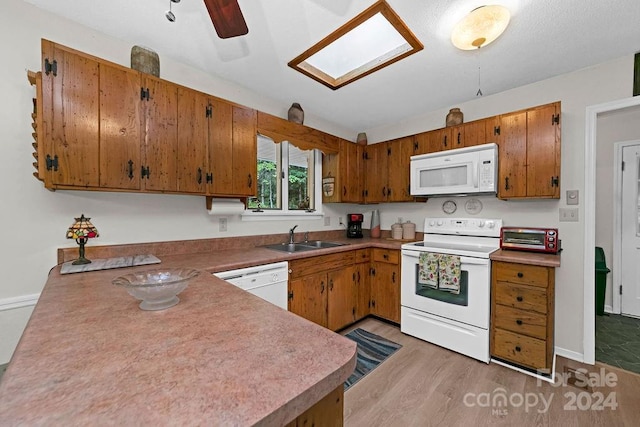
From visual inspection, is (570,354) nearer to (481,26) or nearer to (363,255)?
(363,255)

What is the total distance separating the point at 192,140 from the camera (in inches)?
77.5

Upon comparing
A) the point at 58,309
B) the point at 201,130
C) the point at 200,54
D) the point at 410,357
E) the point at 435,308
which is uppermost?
the point at 200,54

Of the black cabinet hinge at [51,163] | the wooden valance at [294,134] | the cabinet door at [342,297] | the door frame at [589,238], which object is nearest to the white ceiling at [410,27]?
the wooden valance at [294,134]

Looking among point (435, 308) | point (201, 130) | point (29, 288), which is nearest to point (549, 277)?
point (435, 308)

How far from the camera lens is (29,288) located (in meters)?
1.60

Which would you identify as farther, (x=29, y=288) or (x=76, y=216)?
(x=76, y=216)

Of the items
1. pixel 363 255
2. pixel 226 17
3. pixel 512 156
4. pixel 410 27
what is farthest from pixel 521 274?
pixel 226 17

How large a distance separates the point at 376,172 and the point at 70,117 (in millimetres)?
2875

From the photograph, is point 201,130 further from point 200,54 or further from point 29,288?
point 29,288

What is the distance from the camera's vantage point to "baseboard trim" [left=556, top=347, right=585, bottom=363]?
217 cm

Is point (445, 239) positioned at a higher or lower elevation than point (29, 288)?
higher

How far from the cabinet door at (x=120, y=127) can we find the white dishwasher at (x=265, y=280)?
0.91 metres

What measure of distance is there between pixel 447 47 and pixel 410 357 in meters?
2.52

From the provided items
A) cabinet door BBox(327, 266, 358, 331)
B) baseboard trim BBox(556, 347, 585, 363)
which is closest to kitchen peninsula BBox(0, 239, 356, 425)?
cabinet door BBox(327, 266, 358, 331)
